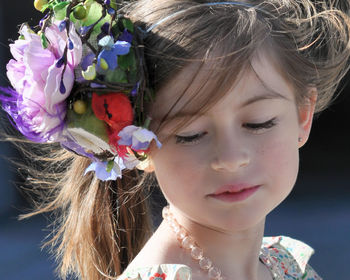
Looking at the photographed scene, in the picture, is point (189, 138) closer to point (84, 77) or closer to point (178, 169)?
point (178, 169)

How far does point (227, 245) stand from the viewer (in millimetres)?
1832

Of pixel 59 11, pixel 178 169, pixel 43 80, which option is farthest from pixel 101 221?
pixel 59 11

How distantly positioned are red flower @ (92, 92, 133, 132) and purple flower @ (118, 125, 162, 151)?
0.11ft

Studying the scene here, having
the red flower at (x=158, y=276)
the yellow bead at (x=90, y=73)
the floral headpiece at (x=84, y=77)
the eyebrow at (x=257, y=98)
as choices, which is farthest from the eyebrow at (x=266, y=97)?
the red flower at (x=158, y=276)

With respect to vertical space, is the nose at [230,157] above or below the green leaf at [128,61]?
below

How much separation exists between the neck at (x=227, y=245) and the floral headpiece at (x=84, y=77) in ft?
0.95

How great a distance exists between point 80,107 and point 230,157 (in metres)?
0.37

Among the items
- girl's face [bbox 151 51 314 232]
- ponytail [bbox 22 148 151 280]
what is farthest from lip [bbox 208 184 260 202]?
ponytail [bbox 22 148 151 280]

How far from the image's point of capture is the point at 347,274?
154 inches

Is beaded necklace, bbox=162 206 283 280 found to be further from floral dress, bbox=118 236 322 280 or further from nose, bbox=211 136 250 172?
floral dress, bbox=118 236 322 280

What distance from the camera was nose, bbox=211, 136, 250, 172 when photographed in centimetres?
160

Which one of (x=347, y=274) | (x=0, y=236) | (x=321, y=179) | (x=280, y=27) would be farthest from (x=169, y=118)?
(x=321, y=179)

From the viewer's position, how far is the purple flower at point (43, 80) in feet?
5.20

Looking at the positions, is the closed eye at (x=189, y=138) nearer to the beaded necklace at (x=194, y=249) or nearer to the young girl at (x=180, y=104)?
the young girl at (x=180, y=104)
